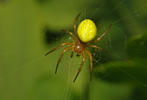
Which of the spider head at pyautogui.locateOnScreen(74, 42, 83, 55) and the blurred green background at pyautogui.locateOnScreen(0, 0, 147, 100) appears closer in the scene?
the blurred green background at pyautogui.locateOnScreen(0, 0, 147, 100)

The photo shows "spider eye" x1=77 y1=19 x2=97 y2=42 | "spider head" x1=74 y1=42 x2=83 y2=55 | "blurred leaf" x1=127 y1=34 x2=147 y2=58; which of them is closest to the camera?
"blurred leaf" x1=127 y1=34 x2=147 y2=58

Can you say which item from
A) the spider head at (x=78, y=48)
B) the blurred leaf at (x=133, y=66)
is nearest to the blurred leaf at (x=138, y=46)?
the blurred leaf at (x=133, y=66)

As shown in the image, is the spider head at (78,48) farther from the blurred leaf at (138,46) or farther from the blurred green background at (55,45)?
the blurred leaf at (138,46)

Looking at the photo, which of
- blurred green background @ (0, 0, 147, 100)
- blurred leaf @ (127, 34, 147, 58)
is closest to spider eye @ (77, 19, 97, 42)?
blurred green background @ (0, 0, 147, 100)

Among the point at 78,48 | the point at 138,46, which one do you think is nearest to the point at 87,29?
the point at 78,48

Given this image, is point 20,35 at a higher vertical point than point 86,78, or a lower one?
higher

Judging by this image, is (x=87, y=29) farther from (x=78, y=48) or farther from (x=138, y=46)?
(x=138, y=46)

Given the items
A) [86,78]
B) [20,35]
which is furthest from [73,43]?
[20,35]

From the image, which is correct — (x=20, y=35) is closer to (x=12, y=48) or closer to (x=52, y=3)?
(x=12, y=48)

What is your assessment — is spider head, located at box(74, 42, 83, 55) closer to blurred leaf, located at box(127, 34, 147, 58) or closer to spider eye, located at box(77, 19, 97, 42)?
spider eye, located at box(77, 19, 97, 42)
